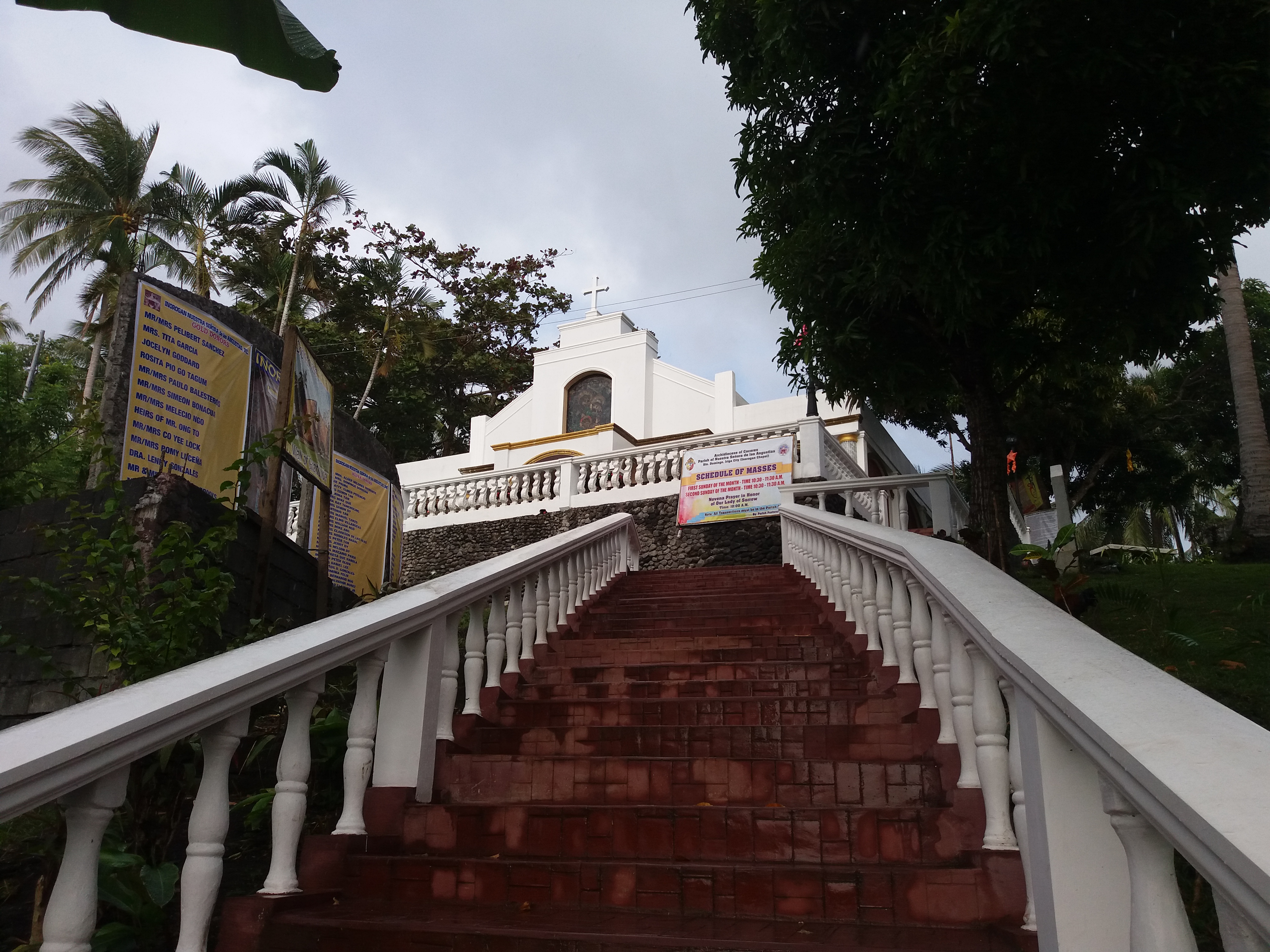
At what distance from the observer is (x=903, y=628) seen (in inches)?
150

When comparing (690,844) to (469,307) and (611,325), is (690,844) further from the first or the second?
(469,307)

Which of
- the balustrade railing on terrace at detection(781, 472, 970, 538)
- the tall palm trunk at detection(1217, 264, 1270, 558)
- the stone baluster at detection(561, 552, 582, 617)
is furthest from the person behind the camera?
the tall palm trunk at detection(1217, 264, 1270, 558)

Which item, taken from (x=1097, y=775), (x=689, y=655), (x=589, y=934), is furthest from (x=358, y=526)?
(x=1097, y=775)

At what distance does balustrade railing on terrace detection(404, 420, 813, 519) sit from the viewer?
13.0 metres

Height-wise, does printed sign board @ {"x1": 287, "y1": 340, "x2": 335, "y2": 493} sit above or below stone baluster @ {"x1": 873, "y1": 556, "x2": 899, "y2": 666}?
above

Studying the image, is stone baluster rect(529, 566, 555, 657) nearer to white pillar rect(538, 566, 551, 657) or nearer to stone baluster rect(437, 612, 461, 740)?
white pillar rect(538, 566, 551, 657)

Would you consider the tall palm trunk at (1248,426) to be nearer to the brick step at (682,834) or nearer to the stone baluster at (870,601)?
the stone baluster at (870,601)

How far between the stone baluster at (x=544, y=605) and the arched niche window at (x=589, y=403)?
1630cm

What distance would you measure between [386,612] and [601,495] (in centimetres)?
1046

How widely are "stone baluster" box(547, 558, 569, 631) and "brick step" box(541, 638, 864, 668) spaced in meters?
→ 0.34

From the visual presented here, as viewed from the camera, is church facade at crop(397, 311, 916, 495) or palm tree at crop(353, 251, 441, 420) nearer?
church facade at crop(397, 311, 916, 495)

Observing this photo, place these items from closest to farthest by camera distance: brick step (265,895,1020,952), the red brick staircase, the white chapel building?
brick step (265,895,1020,952) < the red brick staircase < the white chapel building

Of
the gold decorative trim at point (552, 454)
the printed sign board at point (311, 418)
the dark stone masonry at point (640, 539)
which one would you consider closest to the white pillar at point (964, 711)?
the printed sign board at point (311, 418)

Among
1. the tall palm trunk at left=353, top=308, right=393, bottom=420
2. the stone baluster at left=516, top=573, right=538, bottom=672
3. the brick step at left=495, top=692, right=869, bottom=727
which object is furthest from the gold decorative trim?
the brick step at left=495, top=692, right=869, bottom=727
